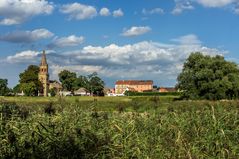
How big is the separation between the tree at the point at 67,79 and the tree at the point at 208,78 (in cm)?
8213

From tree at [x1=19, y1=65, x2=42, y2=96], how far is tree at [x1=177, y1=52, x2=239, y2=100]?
61.8 m

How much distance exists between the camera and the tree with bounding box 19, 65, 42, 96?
410ft

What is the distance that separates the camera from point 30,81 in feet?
430

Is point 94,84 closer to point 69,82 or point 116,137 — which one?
point 69,82

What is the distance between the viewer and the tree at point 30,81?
125m

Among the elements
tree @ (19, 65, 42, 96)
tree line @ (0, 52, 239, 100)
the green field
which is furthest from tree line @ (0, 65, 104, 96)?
the green field

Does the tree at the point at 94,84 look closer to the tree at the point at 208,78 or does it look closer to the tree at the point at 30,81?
the tree at the point at 30,81

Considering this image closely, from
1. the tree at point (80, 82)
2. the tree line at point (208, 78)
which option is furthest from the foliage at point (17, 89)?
the tree line at point (208, 78)

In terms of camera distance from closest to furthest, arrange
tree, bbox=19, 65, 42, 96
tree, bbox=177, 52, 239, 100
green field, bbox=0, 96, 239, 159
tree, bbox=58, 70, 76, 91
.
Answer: green field, bbox=0, 96, 239, 159 < tree, bbox=177, 52, 239, 100 < tree, bbox=19, 65, 42, 96 < tree, bbox=58, 70, 76, 91

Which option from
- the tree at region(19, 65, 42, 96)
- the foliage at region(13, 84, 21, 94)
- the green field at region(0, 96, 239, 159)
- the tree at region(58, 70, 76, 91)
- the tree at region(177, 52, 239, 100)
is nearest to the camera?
the green field at region(0, 96, 239, 159)

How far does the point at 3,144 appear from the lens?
703cm

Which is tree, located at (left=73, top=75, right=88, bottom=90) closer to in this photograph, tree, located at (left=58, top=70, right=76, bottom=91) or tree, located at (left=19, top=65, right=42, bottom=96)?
tree, located at (left=58, top=70, right=76, bottom=91)

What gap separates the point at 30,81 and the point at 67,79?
75.3 feet

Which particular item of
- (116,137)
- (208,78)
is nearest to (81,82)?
(208,78)
